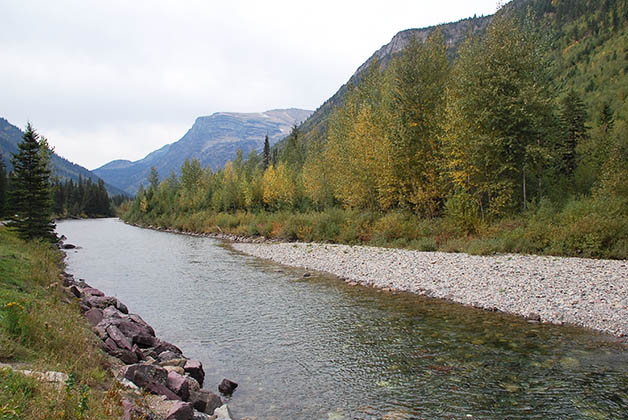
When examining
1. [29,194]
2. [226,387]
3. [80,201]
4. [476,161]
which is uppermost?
[476,161]

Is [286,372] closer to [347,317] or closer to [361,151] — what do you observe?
[347,317]

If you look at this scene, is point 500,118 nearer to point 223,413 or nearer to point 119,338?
point 223,413

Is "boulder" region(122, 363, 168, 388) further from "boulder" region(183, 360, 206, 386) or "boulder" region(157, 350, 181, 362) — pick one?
"boulder" region(157, 350, 181, 362)

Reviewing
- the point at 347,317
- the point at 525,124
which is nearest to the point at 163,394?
the point at 347,317

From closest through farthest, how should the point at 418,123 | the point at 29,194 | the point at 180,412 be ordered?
the point at 180,412
the point at 29,194
the point at 418,123

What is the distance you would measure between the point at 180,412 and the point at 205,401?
132cm

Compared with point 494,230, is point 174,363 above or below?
below

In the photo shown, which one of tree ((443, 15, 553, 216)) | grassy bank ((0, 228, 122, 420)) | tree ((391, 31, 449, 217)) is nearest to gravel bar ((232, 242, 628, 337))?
tree ((443, 15, 553, 216))

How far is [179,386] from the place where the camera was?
7457 mm

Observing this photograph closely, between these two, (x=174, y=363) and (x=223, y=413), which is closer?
(x=223, y=413)

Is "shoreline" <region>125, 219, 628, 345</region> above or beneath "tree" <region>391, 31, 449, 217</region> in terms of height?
beneath

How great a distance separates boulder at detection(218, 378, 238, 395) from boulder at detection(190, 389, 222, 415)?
68cm

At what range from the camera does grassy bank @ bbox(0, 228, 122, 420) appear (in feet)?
14.7

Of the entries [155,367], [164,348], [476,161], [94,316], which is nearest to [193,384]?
[155,367]
